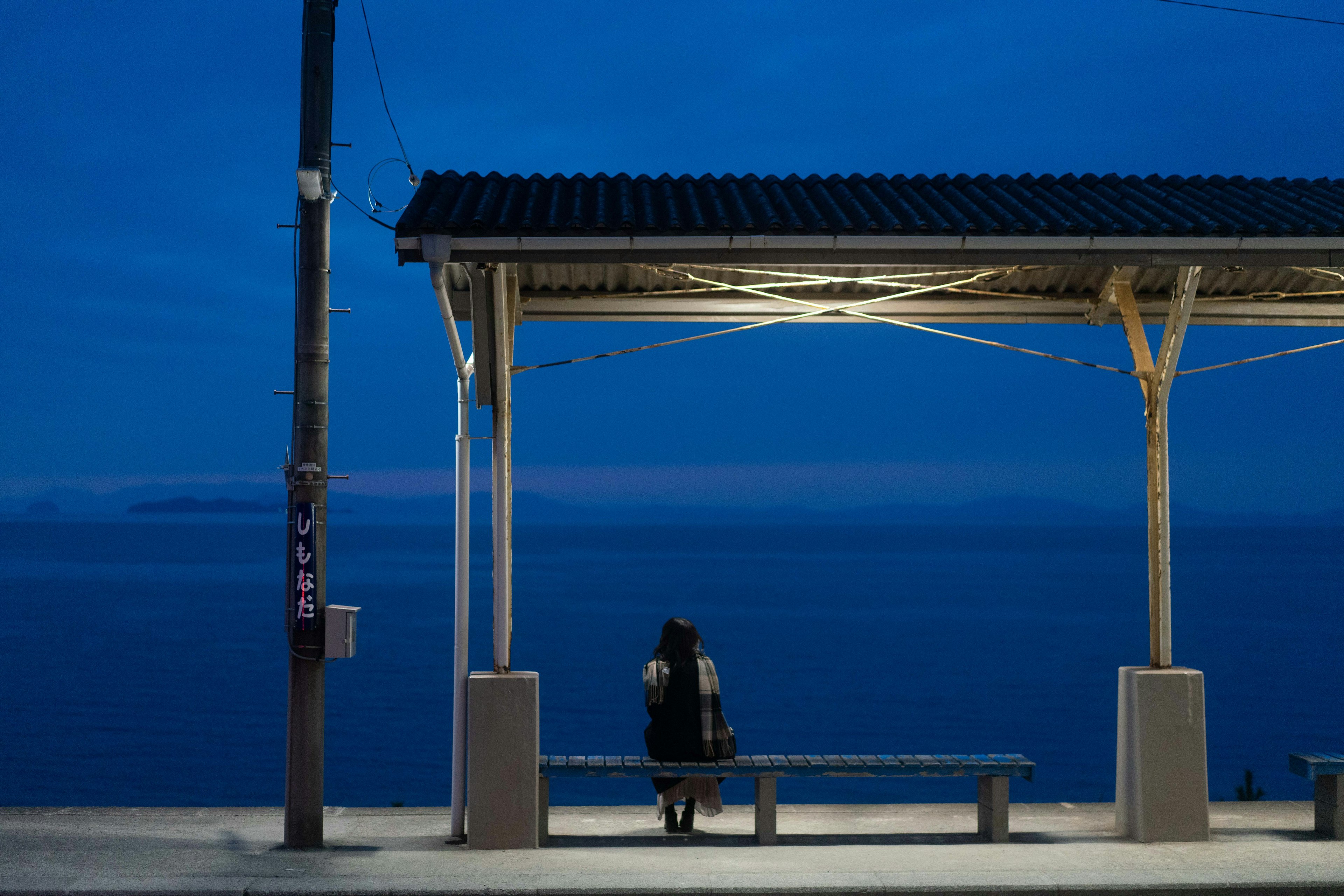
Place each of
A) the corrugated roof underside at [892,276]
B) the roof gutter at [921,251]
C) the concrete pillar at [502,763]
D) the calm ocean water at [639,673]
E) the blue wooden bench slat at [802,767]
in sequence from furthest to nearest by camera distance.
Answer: the calm ocean water at [639,673]
the corrugated roof underside at [892,276]
the blue wooden bench slat at [802,767]
the concrete pillar at [502,763]
the roof gutter at [921,251]

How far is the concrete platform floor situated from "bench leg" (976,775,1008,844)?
0.09 metres

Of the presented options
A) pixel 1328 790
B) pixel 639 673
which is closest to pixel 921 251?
pixel 1328 790

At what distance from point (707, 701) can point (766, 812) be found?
75 centimetres

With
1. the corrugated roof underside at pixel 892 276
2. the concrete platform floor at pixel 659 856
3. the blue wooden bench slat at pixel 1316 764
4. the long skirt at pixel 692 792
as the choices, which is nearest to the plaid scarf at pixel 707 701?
the long skirt at pixel 692 792

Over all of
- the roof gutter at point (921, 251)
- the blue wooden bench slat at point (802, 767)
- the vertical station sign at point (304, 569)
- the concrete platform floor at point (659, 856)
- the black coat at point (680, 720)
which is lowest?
the concrete platform floor at point (659, 856)

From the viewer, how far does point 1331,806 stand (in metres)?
7.17

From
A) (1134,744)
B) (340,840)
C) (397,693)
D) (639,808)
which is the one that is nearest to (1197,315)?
(1134,744)

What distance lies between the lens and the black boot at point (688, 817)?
7324mm

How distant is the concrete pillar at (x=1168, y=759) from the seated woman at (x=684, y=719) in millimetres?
2461

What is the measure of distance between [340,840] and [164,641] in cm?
5025

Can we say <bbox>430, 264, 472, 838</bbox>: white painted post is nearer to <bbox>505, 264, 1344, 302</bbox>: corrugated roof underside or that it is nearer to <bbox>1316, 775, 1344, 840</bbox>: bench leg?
<bbox>505, 264, 1344, 302</bbox>: corrugated roof underside

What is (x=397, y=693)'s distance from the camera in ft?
126

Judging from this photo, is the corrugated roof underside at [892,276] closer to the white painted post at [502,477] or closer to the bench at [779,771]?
the white painted post at [502,477]

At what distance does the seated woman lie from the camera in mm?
7102
